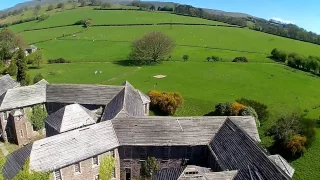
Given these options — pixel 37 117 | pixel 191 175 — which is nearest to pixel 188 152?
pixel 191 175

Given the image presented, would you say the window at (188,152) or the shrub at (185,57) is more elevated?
the shrub at (185,57)

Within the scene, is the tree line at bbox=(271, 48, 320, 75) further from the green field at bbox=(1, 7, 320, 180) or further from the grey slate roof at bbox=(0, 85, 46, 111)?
the grey slate roof at bbox=(0, 85, 46, 111)

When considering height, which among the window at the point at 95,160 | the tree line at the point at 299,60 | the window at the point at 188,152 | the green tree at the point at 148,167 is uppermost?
the tree line at the point at 299,60

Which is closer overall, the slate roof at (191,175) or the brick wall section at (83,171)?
the slate roof at (191,175)

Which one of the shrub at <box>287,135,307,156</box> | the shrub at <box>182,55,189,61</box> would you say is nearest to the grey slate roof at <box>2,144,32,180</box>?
the shrub at <box>287,135,307,156</box>

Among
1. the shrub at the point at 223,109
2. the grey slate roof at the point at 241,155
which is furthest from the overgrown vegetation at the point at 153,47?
the grey slate roof at the point at 241,155

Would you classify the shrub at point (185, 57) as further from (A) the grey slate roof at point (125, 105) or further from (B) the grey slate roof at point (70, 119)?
(B) the grey slate roof at point (70, 119)

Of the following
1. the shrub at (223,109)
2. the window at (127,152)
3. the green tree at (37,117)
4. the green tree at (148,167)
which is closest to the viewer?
the green tree at (148,167)
